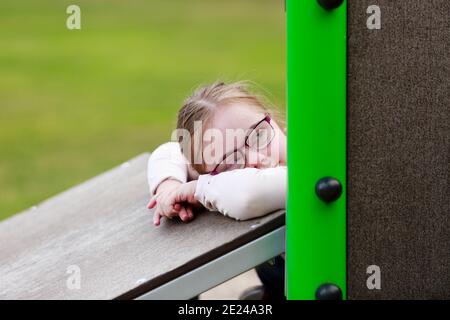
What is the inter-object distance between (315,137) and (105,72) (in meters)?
9.46

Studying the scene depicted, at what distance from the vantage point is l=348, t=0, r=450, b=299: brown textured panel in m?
1.89

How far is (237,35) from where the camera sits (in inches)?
512

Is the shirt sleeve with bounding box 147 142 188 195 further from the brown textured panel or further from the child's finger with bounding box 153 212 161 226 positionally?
the brown textured panel

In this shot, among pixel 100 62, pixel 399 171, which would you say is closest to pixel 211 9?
pixel 100 62

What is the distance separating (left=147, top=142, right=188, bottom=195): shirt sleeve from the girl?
2 cm

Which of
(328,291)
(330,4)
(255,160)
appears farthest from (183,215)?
(330,4)

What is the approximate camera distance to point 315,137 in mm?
1870

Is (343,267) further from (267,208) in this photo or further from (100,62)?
(100,62)

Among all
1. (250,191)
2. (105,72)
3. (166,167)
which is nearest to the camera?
(250,191)

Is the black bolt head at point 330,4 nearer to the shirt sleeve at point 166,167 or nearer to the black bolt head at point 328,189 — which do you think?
the black bolt head at point 328,189

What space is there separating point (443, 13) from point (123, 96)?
7.91 meters

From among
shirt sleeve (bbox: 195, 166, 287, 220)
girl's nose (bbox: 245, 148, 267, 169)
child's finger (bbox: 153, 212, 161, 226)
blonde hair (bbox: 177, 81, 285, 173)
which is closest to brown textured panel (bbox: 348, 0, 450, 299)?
shirt sleeve (bbox: 195, 166, 287, 220)

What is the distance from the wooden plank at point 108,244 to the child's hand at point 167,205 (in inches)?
0.9

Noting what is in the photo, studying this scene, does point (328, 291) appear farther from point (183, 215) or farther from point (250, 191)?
point (183, 215)
